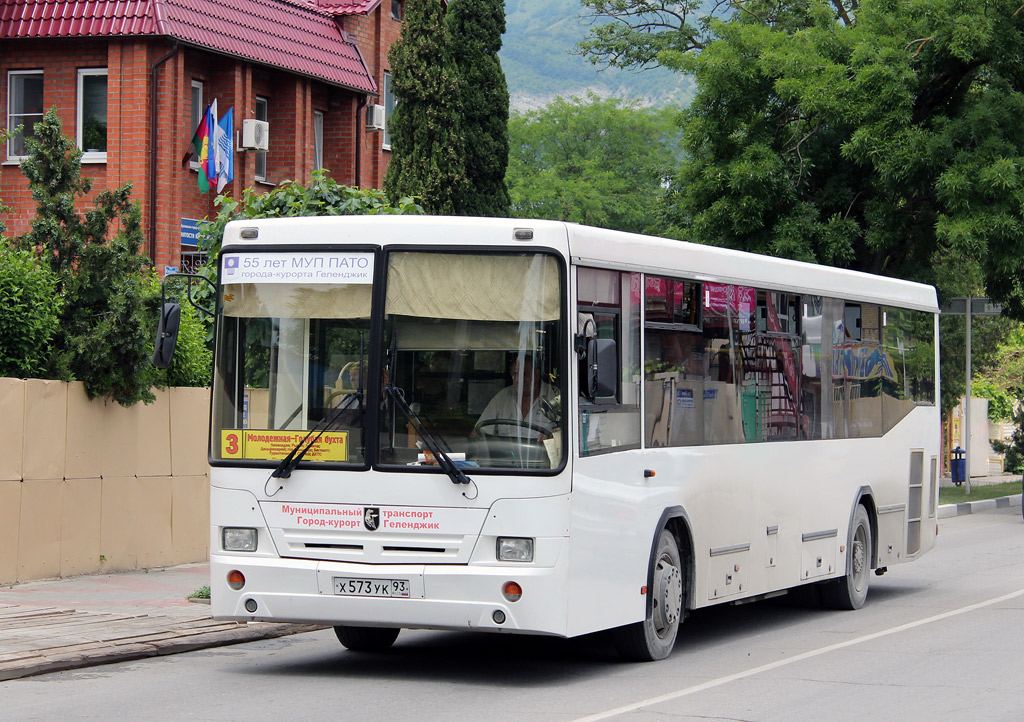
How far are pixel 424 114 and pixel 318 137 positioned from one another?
2.44 meters

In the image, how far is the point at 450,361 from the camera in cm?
923

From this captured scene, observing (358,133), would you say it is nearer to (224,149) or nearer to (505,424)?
(224,149)

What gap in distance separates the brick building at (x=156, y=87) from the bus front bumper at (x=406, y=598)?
58.8 ft

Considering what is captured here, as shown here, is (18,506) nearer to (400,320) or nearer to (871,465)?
(400,320)

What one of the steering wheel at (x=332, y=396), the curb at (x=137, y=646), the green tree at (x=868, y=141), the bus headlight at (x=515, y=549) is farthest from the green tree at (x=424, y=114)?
the bus headlight at (x=515, y=549)

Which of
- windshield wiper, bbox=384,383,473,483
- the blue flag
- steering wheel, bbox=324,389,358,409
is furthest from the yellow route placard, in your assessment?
the blue flag

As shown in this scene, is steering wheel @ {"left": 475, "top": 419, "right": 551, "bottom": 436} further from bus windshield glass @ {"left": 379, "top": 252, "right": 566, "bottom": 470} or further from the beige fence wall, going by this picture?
the beige fence wall

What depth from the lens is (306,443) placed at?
31.0 feet

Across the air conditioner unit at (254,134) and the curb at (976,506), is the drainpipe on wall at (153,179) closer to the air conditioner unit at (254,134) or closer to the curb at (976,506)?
the air conditioner unit at (254,134)

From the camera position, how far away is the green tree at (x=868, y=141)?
25078mm

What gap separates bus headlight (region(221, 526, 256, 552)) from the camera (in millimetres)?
9539

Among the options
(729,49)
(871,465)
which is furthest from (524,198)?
(871,465)

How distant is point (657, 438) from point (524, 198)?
63677 mm

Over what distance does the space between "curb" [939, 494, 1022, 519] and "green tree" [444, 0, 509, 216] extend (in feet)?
41.9
